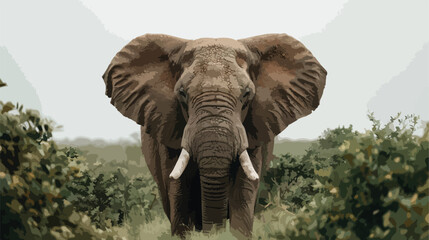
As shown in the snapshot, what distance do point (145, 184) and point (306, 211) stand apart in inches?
410

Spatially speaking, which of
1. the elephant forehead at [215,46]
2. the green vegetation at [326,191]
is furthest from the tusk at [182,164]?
the green vegetation at [326,191]

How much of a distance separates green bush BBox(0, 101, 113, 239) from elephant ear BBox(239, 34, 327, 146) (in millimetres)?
4688

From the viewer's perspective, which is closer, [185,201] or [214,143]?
[214,143]

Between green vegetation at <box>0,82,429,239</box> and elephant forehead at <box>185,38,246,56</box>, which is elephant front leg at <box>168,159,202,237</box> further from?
green vegetation at <box>0,82,429,239</box>

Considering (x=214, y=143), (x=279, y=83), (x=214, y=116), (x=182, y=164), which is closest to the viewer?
(x=214, y=143)

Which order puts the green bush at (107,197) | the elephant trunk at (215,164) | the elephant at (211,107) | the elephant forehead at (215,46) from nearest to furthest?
the elephant trunk at (215,164) < the elephant at (211,107) < the elephant forehead at (215,46) < the green bush at (107,197)

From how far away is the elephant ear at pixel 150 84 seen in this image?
370 inches

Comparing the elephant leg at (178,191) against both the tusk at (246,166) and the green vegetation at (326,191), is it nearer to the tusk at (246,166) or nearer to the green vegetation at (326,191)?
the tusk at (246,166)

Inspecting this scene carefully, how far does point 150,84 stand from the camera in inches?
384

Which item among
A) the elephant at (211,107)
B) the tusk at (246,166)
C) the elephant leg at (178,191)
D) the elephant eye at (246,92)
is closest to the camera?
the elephant at (211,107)

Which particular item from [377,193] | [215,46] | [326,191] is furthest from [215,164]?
[377,193]

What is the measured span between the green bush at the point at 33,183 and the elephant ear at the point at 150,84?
436cm

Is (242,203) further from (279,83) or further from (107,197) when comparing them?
(107,197)

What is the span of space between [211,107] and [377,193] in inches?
144
